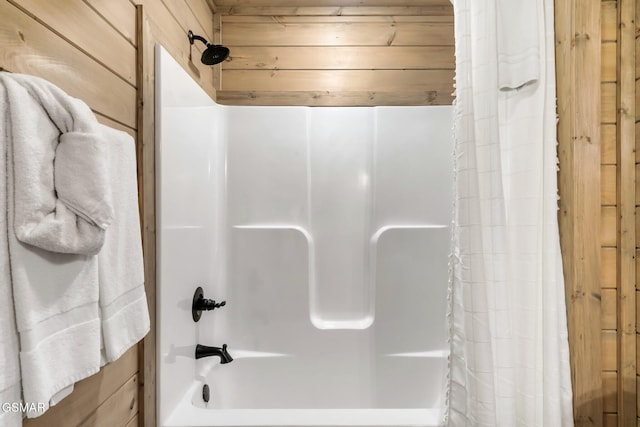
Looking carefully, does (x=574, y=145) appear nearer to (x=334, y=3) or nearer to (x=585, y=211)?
(x=585, y=211)

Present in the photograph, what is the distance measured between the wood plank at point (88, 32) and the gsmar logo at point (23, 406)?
Answer: 0.73 m

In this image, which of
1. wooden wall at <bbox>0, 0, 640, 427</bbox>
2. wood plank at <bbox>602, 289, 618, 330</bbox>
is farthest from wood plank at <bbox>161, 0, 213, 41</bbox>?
wood plank at <bbox>602, 289, 618, 330</bbox>

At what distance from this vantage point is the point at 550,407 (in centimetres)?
89

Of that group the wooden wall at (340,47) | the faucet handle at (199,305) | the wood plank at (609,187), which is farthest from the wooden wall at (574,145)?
the wooden wall at (340,47)

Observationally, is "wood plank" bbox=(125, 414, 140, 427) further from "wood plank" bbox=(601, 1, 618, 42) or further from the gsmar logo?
"wood plank" bbox=(601, 1, 618, 42)

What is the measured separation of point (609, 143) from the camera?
93cm

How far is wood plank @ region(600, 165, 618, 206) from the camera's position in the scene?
0.93 metres

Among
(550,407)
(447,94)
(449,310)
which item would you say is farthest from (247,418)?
(447,94)

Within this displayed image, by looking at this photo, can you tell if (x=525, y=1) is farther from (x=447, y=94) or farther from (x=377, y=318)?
(x=377, y=318)

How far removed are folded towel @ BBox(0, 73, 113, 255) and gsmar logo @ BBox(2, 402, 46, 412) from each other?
0.80 feet

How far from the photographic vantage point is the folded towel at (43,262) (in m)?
0.56

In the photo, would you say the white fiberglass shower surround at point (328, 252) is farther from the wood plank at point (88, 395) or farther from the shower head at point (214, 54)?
the wood plank at point (88, 395)

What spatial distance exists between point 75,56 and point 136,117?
30cm

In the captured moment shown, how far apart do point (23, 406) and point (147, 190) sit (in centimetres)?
71
